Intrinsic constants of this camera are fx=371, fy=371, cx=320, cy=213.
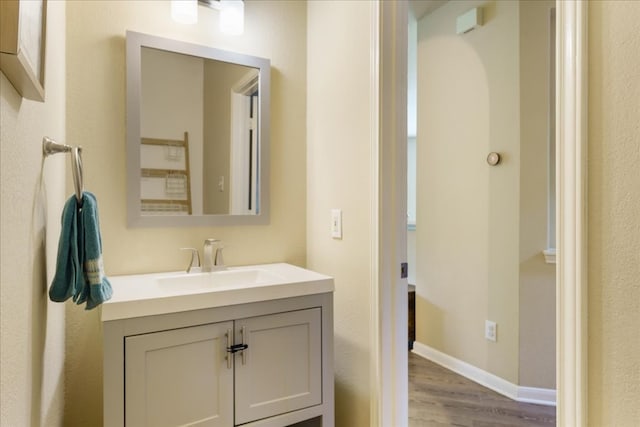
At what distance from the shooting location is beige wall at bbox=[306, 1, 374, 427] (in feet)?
5.07

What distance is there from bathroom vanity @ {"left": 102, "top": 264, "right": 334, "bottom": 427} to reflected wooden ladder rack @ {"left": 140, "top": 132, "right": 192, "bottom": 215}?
32 centimetres

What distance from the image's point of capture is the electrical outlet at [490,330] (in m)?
2.44

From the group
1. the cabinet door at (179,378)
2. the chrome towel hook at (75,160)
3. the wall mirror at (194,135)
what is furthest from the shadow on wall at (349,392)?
the chrome towel hook at (75,160)

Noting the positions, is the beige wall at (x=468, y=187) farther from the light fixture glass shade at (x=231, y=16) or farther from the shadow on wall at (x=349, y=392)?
the light fixture glass shade at (x=231, y=16)

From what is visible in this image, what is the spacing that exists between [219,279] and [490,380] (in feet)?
6.47

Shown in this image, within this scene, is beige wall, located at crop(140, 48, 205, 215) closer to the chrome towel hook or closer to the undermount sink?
the undermount sink

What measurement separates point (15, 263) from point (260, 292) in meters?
0.76

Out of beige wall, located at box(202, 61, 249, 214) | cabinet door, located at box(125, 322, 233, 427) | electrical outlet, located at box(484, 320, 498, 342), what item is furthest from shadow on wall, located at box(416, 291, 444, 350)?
cabinet door, located at box(125, 322, 233, 427)

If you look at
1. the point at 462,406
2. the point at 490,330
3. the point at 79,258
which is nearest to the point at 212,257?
the point at 79,258

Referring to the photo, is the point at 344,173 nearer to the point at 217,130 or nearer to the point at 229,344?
the point at 217,130

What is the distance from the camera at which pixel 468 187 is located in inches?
104

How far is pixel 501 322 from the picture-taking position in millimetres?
2404

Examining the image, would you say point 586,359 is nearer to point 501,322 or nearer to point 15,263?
point 15,263

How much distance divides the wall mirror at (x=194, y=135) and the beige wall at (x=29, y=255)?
13.6 inches
